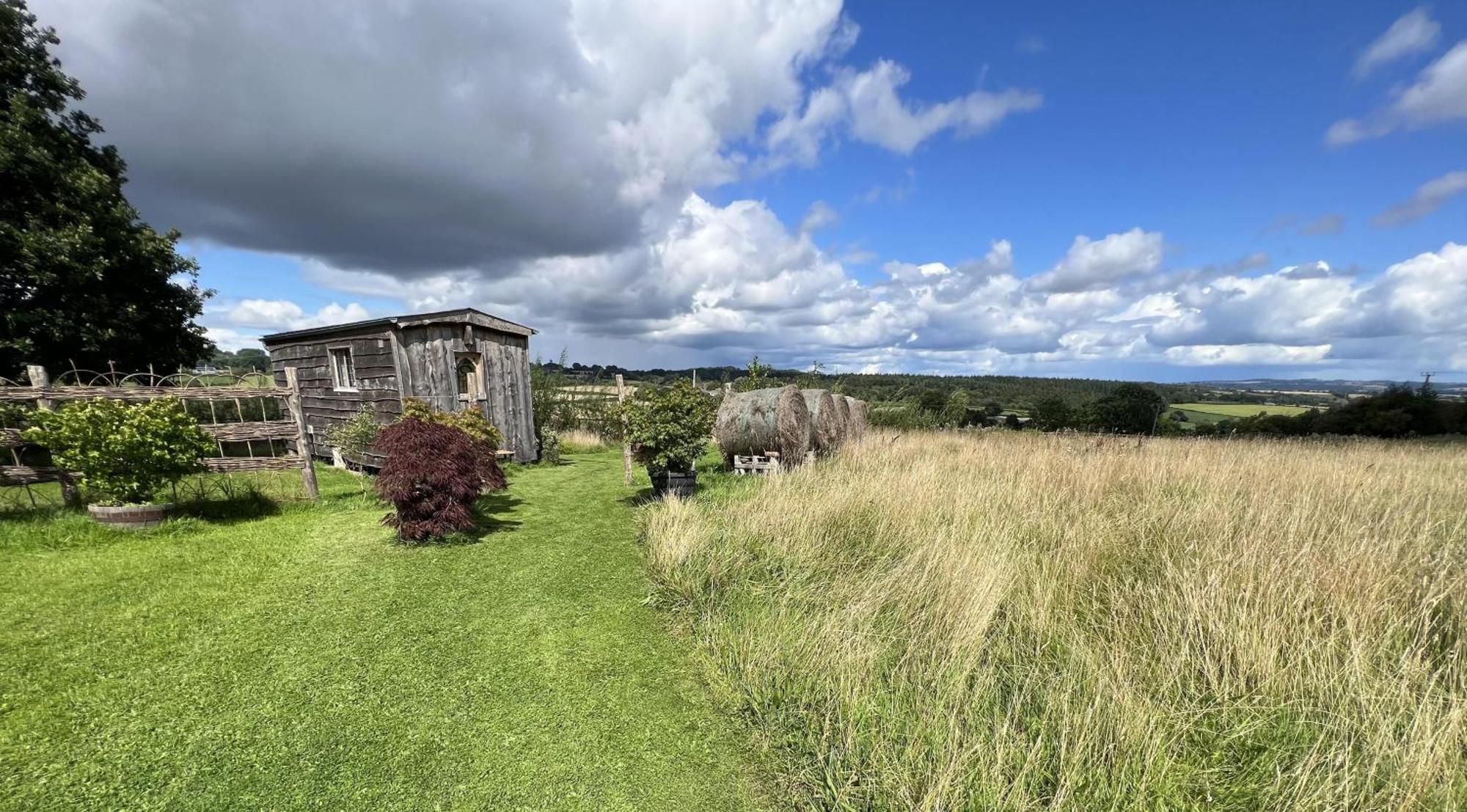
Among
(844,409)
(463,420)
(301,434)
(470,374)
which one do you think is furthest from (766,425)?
(301,434)

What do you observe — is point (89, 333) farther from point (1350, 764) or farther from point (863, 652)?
point (1350, 764)

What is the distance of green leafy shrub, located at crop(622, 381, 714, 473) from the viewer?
853 cm

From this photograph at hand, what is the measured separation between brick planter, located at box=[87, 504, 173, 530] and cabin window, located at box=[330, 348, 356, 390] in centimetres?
642

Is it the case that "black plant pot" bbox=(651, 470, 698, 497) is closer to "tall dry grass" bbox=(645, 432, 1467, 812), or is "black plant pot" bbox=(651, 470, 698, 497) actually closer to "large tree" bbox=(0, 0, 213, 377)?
"tall dry grass" bbox=(645, 432, 1467, 812)

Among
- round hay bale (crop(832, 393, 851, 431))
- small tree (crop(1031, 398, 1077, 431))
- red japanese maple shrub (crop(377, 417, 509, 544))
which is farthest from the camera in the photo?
small tree (crop(1031, 398, 1077, 431))

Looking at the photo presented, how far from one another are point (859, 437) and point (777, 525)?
882 centimetres

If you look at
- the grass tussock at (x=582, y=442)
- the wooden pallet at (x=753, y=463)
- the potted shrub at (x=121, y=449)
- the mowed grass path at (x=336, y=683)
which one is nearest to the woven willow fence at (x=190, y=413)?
the potted shrub at (x=121, y=449)

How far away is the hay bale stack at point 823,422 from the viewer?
12.2 meters

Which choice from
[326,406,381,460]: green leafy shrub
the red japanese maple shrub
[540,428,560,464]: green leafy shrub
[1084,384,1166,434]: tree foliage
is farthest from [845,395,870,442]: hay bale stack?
[1084,384,1166,434]: tree foliage

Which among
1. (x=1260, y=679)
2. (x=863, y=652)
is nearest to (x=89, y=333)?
(x=863, y=652)

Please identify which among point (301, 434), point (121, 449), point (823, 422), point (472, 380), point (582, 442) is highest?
point (472, 380)

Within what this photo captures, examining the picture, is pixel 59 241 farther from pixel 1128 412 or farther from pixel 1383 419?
pixel 1383 419

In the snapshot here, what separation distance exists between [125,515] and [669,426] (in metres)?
7.07

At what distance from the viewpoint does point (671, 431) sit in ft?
27.8
